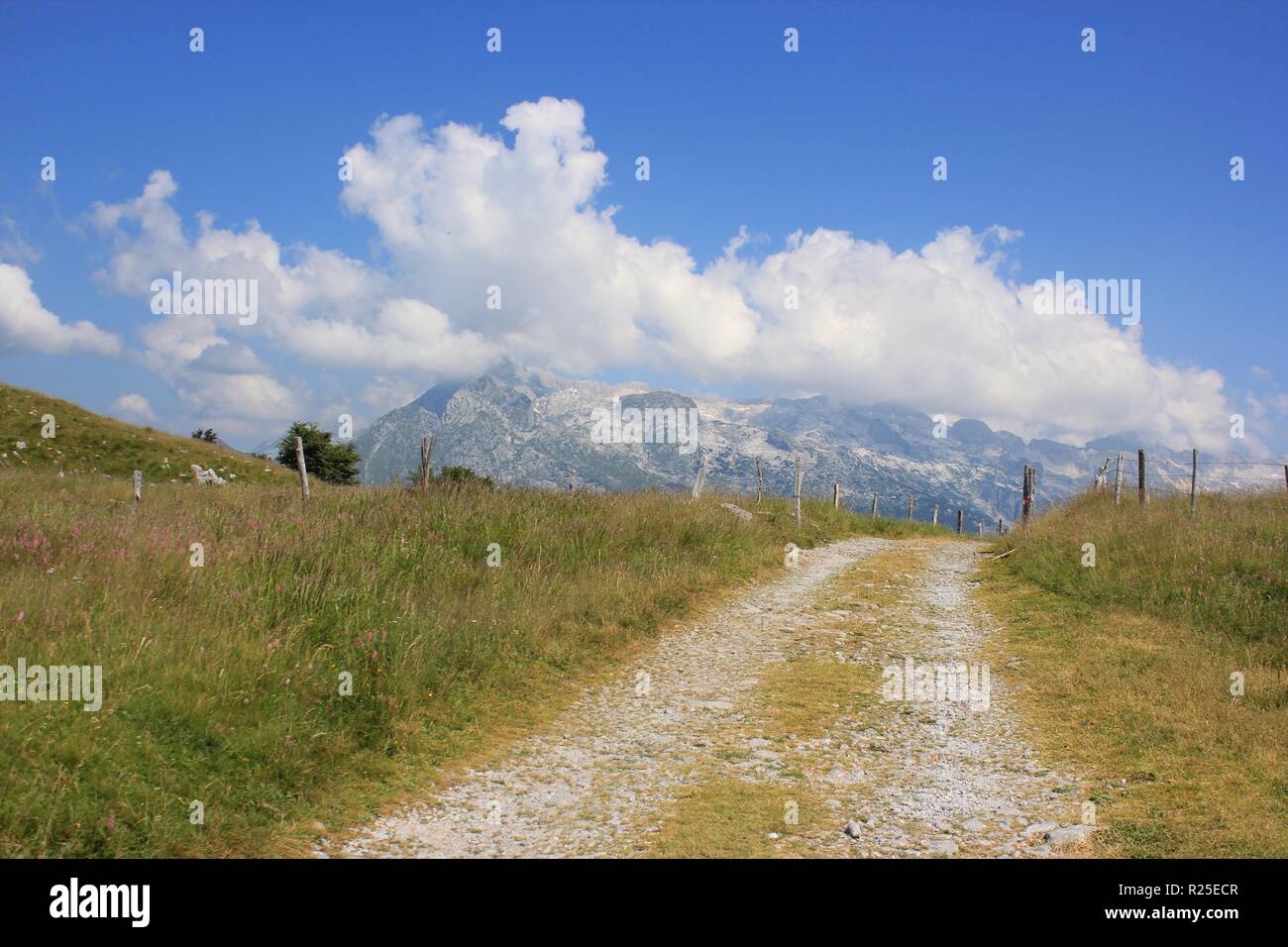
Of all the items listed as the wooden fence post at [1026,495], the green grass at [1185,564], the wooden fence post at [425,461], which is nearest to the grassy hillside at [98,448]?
the wooden fence post at [425,461]

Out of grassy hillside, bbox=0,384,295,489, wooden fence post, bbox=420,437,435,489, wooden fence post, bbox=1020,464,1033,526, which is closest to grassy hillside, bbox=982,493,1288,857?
wooden fence post, bbox=1020,464,1033,526

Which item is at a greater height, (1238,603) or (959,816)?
(1238,603)

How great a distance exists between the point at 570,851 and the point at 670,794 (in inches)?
49.8

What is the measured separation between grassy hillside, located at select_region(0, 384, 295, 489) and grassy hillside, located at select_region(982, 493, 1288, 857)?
37.5 meters

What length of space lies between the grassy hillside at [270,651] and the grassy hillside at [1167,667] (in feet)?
18.3

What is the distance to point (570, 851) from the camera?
514cm

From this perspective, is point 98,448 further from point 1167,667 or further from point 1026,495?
point 1167,667

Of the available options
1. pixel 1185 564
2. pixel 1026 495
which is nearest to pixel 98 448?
pixel 1026 495

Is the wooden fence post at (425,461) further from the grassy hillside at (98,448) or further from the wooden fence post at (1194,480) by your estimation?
the grassy hillside at (98,448)

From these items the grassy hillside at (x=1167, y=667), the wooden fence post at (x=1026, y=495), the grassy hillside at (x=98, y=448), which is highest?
the grassy hillside at (x=98, y=448)

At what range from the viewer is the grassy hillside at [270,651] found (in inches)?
192
